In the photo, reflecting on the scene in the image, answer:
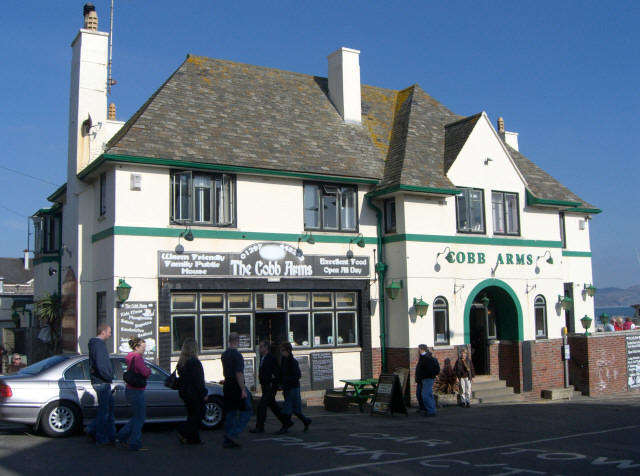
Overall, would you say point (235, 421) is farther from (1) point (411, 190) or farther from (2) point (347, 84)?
(2) point (347, 84)

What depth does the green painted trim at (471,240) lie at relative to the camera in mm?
19344

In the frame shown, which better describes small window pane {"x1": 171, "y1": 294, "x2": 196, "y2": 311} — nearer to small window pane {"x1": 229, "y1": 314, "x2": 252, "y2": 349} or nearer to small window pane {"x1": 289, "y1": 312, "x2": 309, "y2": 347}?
small window pane {"x1": 229, "y1": 314, "x2": 252, "y2": 349}

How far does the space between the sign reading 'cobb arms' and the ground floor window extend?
22.7 inches

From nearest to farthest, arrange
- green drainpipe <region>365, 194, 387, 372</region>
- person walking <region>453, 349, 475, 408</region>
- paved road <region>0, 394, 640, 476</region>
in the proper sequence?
paved road <region>0, 394, 640, 476</region> < person walking <region>453, 349, 475, 408</region> < green drainpipe <region>365, 194, 387, 372</region>

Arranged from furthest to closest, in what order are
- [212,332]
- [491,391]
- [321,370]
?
[491,391] < [321,370] < [212,332]

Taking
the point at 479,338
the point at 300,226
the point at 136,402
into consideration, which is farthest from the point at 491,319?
the point at 136,402

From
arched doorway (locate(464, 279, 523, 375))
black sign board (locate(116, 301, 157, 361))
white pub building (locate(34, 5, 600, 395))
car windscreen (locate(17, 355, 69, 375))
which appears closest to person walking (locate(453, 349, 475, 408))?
white pub building (locate(34, 5, 600, 395))

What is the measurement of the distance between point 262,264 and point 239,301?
1.12 meters

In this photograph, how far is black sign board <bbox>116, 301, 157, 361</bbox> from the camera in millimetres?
15781

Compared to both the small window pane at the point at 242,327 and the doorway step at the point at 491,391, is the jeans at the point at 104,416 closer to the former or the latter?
the small window pane at the point at 242,327

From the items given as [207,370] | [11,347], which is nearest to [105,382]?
[207,370]

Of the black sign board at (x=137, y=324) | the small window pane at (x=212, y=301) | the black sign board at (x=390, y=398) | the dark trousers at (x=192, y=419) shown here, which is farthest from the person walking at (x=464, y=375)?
the dark trousers at (x=192, y=419)

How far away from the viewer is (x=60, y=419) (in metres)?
11.7

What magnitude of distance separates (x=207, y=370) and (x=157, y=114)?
22.1 feet
